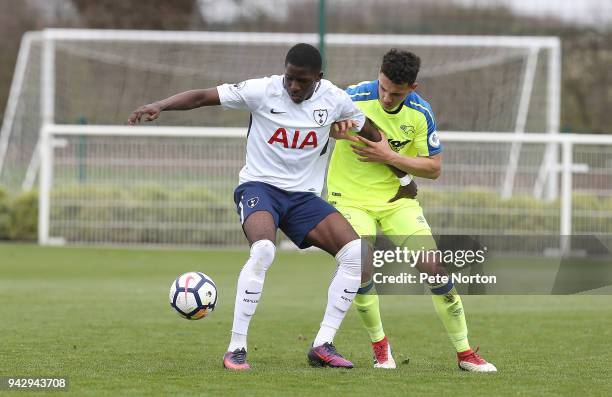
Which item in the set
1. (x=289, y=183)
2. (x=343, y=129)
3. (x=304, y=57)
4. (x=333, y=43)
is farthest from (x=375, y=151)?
(x=333, y=43)

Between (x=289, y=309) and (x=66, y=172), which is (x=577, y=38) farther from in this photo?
(x=289, y=309)

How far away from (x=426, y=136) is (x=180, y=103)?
197 centimetres

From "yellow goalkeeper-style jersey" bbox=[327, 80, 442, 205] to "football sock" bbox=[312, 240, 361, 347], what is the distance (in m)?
0.68

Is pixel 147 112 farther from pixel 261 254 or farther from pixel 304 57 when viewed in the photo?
pixel 261 254

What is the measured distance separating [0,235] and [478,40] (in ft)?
35.6

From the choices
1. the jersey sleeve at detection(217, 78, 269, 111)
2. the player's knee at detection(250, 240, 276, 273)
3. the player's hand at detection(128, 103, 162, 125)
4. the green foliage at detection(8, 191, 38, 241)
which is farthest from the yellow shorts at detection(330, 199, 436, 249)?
the green foliage at detection(8, 191, 38, 241)

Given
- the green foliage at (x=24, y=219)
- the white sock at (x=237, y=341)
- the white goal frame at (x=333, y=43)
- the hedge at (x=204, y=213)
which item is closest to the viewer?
the white sock at (x=237, y=341)

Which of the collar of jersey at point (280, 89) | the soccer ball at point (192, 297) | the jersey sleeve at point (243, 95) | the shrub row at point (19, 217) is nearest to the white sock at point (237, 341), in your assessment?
the soccer ball at point (192, 297)

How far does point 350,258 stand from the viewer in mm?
8008

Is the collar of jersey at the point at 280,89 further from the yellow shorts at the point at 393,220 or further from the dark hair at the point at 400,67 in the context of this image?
the yellow shorts at the point at 393,220

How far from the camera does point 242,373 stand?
297 inches

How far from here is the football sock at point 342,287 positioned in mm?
8008

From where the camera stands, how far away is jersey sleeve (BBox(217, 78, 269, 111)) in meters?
7.88

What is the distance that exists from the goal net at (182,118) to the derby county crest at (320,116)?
12760mm
